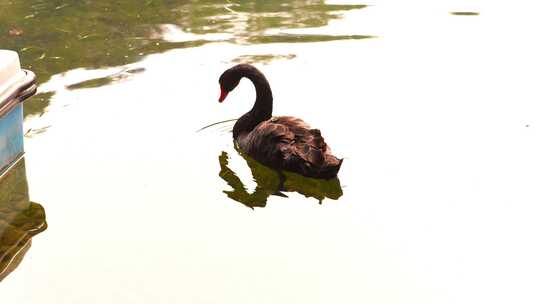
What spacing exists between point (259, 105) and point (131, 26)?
12.6 feet

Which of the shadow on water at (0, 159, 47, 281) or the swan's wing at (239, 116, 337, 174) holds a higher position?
the swan's wing at (239, 116, 337, 174)

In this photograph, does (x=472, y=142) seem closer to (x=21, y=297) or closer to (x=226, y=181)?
(x=226, y=181)

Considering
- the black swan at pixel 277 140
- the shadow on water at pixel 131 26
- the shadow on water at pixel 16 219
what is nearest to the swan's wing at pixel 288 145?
the black swan at pixel 277 140

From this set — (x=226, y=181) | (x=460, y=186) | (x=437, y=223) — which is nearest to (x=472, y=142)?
(x=460, y=186)

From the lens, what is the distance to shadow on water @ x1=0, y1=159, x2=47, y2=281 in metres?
5.38

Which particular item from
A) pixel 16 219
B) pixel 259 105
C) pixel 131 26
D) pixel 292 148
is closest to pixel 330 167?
pixel 292 148

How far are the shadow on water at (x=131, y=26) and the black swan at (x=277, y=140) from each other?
2005 millimetres

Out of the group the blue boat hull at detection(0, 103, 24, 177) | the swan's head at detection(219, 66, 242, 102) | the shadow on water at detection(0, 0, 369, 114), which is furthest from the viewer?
the shadow on water at detection(0, 0, 369, 114)

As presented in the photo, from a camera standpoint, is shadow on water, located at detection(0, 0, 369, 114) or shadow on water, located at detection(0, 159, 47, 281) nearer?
shadow on water, located at detection(0, 159, 47, 281)

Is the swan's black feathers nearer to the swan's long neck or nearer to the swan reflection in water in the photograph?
the swan reflection in water

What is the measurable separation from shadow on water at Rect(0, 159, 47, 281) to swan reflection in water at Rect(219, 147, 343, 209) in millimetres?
1415

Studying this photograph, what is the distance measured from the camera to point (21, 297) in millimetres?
4930

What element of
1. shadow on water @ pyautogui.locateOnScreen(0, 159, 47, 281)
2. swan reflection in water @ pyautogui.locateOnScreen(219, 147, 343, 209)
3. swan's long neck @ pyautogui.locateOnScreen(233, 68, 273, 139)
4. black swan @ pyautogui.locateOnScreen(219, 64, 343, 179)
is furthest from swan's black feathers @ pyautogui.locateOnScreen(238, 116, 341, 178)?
shadow on water @ pyautogui.locateOnScreen(0, 159, 47, 281)

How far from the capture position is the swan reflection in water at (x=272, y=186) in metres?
6.19
